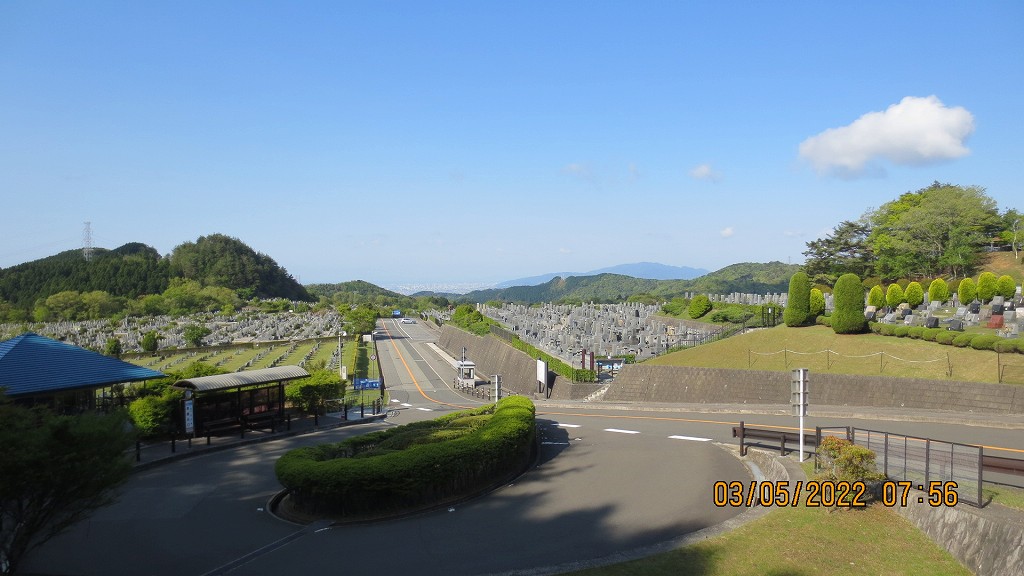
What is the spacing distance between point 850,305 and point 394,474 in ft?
73.7

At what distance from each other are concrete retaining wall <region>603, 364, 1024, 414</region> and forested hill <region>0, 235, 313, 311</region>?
94560 millimetres

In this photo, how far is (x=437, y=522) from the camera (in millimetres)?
9875

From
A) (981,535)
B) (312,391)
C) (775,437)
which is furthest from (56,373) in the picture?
(981,535)

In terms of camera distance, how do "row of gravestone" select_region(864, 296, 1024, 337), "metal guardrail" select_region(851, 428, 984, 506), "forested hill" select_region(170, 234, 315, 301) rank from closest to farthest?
1. "metal guardrail" select_region(851, 428, 984, 506)
2. "row of gravestone" select_region(864, 296, 1024, 337)
3. "forested hill" select_region(170, 234, 315, 301)

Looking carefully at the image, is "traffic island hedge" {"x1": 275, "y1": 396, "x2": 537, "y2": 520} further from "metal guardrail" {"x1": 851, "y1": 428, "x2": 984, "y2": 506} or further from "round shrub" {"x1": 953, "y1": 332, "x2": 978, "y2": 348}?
"round shrub" {"x1": 953, "y1": 332, "x2": 978, "y2": 348}

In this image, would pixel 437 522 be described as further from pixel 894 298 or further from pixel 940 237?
pixel 940 237

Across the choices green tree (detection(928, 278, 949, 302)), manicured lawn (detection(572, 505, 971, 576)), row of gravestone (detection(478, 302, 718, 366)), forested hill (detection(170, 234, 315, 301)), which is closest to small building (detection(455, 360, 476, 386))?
row of gravestone (detection(478, 302, 718, 366))

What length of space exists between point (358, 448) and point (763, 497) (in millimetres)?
8332

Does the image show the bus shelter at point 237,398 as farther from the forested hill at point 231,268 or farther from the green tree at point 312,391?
the forested hill at point 231,268

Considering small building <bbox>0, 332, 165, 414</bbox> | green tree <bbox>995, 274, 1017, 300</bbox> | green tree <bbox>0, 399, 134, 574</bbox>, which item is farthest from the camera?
green tree <bbox>995, 274, 1017, 300</bbox>

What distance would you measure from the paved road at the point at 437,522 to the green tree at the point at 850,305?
9.91 meters

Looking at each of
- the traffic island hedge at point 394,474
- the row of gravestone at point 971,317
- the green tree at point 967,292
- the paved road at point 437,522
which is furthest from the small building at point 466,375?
the green tree at point 967,292

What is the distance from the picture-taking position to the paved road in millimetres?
8320

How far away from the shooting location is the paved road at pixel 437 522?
8.32m
